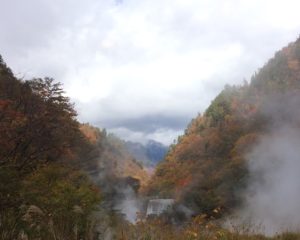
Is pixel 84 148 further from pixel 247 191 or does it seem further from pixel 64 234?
pixel 64 234

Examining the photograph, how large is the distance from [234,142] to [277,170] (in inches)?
582

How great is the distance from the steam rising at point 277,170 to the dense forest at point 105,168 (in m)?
0.34

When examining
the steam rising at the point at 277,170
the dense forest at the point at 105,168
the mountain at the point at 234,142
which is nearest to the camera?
the dense forest at the point at 105,168

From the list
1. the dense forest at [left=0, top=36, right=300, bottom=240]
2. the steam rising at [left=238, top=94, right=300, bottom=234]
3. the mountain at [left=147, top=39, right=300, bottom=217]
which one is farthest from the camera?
the mountain at [left=147, top=39, right=300, bottom=217]

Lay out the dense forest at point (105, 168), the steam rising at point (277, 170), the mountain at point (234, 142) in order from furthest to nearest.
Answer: the mountain at point (234, 142), the steam rising at point (277, 170), the dense forest at point (105, 168)

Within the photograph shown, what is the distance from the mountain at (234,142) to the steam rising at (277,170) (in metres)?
0.23

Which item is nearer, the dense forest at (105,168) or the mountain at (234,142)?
the dense forest at (105,168)

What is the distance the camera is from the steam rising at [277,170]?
4275cm

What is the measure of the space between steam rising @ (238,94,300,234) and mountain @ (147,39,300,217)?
0.23 m

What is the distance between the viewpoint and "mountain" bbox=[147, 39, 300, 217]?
163ft

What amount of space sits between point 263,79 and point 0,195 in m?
83.7

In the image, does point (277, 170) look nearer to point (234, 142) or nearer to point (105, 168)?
point (234, 142)

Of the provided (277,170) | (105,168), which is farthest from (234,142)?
(105,168)

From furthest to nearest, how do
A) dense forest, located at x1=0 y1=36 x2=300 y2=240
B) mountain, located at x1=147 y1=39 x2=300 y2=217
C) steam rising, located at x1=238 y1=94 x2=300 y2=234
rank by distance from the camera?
mountain, located at x1=147 y1=39 x2=300 y2=217, steam rising, located at x1=238 y1=94 x2=300 y2=234, dense forest, located at x1=0 y1=36 x2=300 y2=240
